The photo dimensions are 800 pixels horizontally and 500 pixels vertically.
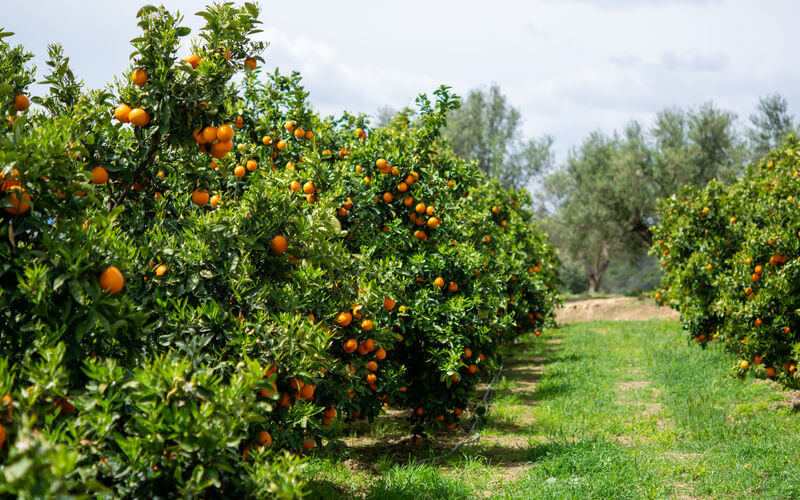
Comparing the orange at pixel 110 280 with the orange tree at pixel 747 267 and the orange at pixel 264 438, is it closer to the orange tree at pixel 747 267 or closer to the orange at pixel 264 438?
the orange at pixel 264 438

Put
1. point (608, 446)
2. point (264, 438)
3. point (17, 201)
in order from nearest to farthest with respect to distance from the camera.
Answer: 1. point (17, 201)
2. point (264, 438)
3. point (608, 446)

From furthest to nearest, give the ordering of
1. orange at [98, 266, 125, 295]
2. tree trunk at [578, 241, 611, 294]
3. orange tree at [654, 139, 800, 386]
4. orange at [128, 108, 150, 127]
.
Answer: tree trunk at [578, 241, 611, 294]
orange tree at [654, 139, 800, 386]
orange at [128, 108, 150, 127]
orange at [98, 266, 125, 295]

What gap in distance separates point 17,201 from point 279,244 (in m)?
1.30

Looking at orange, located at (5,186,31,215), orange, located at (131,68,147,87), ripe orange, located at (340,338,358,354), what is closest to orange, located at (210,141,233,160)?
orange, located at (131,68,147,87)

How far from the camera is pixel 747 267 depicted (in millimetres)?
6762

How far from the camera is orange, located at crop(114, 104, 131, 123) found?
111 inches

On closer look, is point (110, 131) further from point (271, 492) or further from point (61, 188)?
point (271, 492)

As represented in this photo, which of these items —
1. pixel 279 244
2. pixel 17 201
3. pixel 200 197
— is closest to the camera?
pixel 17 201

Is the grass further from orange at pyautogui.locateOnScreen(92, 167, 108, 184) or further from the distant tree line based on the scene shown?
the distant tree line

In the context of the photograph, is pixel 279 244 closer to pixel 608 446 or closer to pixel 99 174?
pixel 99 174

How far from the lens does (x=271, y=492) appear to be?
2.02m

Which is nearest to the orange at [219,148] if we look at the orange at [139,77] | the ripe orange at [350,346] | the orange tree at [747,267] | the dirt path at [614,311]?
the orange at [139,77]

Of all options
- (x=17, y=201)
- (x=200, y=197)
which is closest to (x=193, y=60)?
(x=200, y=197)

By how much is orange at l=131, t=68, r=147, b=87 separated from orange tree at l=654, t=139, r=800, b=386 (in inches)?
254
